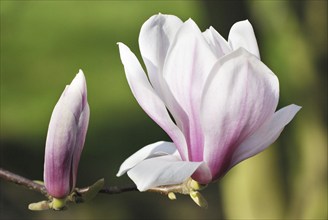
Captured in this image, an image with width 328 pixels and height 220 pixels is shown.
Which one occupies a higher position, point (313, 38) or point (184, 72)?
point (184, 72)

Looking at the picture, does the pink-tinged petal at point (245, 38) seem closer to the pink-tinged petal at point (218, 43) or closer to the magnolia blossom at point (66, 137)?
the pink-tinged petal at point (218, 43)

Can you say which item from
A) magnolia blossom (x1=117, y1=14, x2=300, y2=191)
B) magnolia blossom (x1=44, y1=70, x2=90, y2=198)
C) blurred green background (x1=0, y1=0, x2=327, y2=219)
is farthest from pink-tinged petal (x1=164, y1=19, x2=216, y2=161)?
blurred green background (x1=0, y1=0, x2=327, y2=219)

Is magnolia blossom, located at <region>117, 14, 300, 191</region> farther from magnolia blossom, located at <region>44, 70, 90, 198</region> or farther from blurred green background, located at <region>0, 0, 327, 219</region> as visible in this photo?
blurred green background, located at <region>0, 0, 327, 219</region>

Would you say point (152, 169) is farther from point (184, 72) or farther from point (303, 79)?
point (303, 79)

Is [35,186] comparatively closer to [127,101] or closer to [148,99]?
[148,99]

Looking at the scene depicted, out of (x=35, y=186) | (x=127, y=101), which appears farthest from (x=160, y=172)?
(x=127, y=101)

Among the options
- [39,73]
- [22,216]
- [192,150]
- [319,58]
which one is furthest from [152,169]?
[39,73]
